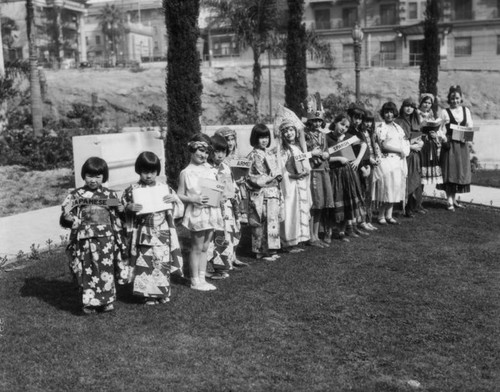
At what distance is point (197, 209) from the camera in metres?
6.57

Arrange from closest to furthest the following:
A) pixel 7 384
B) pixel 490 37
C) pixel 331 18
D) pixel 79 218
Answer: pixel 7 384
pixel 79 218
pixel 490 37
pixel 331 18

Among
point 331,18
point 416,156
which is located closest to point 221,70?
point 331,18

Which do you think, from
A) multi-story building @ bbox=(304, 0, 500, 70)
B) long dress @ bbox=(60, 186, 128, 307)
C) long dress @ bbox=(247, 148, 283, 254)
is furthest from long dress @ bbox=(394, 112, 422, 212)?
multi-story building @ bbox=(304, 0, 500, 70)

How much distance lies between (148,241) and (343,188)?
3592 millimetres

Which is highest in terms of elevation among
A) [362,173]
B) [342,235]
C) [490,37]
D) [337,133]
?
[490,37]

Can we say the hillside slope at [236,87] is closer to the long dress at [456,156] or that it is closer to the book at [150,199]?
the long dress at [456,156]

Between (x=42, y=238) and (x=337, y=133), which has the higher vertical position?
(x=337, y=133)

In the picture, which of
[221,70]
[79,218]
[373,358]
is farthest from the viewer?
[221,70]

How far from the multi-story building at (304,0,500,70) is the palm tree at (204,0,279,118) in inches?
752

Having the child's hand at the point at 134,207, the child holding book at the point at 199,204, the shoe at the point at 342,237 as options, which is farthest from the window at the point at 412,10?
the child's hand at the point at 134,207

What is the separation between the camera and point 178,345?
5.07 m

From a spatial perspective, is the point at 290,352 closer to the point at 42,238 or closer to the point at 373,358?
the point at 373,358

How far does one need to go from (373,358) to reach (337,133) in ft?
14.7

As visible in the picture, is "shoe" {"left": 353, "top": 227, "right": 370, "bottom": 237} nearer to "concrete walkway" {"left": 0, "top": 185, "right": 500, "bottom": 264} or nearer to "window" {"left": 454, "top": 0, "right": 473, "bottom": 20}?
"concrete walkway" {"left": 0, "top": 185, "right": 500, "bottom": 264}
